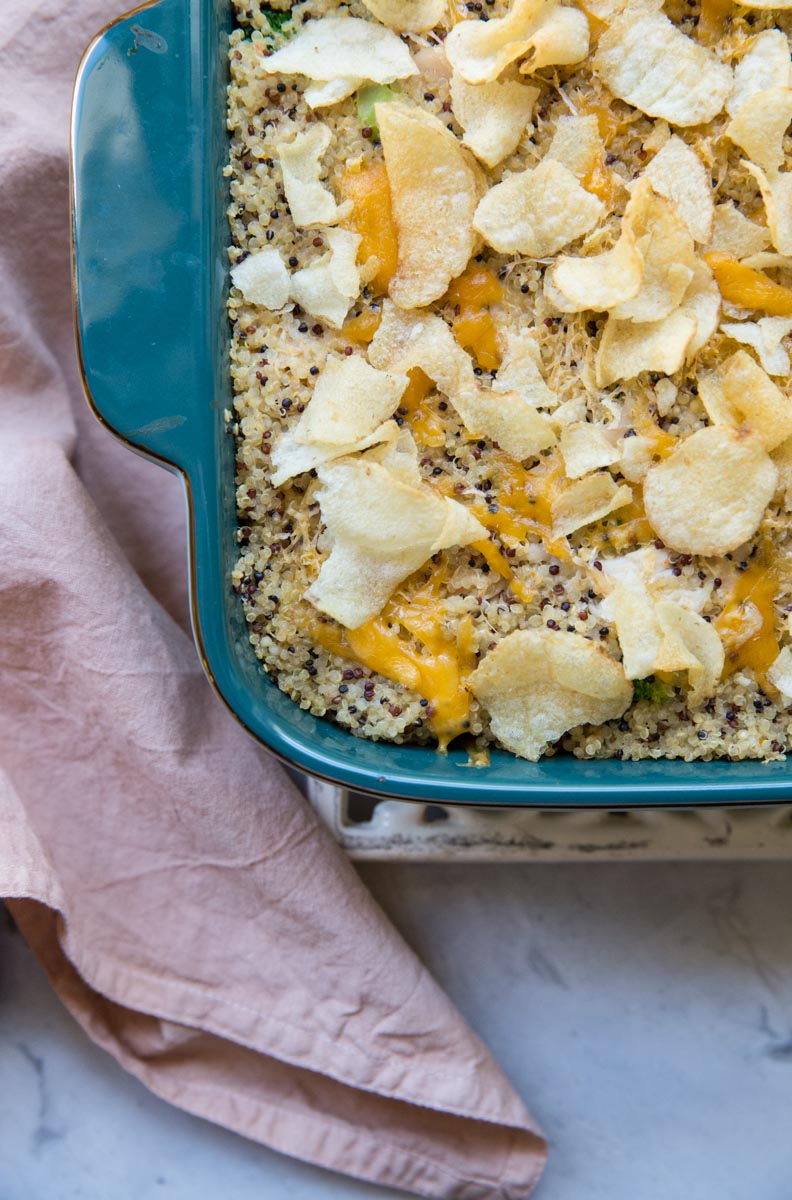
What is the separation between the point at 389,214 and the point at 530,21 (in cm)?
25

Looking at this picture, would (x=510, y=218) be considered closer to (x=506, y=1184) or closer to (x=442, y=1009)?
(x=442, y=1009)

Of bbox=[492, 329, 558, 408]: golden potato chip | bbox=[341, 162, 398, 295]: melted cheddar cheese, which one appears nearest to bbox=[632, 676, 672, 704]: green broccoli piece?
bbox=[492, 329, 558, 408]: golden potato chip

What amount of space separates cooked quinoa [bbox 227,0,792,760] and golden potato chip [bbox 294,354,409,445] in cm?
4

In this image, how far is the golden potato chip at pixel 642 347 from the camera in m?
1.17

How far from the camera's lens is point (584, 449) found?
3.92ft

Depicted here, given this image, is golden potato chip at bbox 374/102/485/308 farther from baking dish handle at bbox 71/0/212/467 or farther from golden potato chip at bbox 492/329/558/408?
baking dish handle at bbox 71/0/212/467

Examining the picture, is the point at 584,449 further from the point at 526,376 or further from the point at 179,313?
the point at 179,313

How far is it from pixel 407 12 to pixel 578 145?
24 centimetres

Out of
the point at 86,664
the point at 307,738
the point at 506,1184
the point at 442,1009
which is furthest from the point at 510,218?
the point at 506,1184

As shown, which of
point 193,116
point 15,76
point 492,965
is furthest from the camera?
point 492,965

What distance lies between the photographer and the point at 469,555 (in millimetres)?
1240

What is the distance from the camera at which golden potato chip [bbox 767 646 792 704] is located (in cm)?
122

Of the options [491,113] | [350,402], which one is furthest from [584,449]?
[491,113]

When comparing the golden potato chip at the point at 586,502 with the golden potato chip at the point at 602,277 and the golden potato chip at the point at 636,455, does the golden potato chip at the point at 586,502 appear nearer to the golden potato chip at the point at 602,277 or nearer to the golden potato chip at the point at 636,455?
the golden potato chip at the point at 636,455
